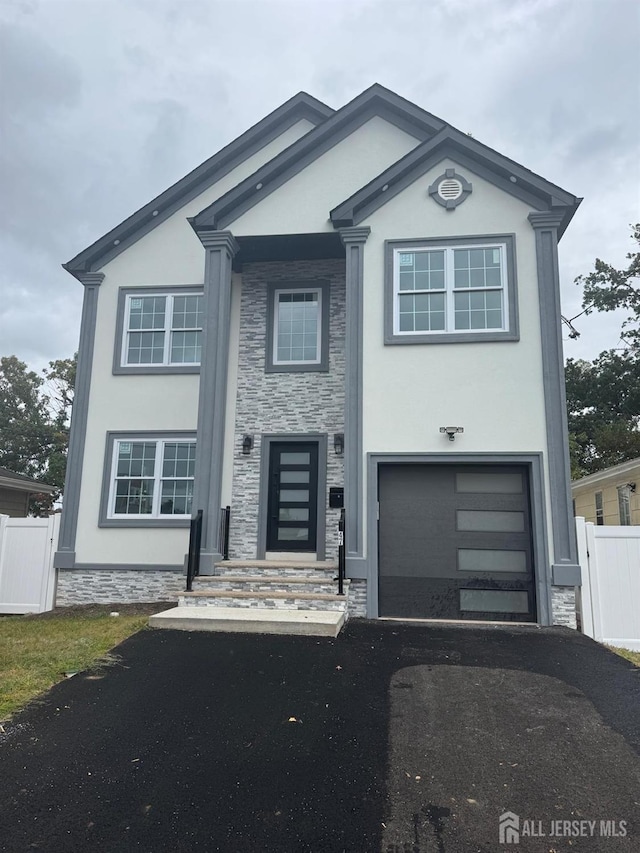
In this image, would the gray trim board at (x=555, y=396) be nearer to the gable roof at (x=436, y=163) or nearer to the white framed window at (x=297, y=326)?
the gable roof at (x=436, y=163)

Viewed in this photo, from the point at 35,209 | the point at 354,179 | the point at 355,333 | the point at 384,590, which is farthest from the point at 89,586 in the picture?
the point at 35,209

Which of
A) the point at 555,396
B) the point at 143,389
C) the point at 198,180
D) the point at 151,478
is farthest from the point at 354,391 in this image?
the point at 198,180

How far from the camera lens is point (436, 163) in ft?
28.8

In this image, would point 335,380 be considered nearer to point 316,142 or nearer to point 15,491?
point 316,142

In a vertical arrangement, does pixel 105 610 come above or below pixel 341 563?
below

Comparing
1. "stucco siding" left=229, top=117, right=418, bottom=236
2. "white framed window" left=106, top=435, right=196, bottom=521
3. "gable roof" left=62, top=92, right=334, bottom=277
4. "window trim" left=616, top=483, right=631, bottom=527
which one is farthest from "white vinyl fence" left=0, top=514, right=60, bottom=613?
"window trim" left=616, top=483, right=631, bottom=527

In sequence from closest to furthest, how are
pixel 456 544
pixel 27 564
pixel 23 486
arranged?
pixel 456 544
pixel 27 564
pixel 23 486

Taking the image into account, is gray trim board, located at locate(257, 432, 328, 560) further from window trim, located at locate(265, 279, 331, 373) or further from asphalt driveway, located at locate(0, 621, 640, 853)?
asphalt driveway, located at locate(0, 621, 640, 853)

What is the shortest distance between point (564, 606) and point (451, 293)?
4746 millimetres

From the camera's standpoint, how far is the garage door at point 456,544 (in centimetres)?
788

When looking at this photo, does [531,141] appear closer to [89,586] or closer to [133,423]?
[133,423]

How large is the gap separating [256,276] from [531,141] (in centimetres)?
2118

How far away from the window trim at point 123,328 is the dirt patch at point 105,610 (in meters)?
4.15

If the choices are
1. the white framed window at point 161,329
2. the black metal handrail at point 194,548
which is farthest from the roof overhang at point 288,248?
the black metal handrail at point 194,548
